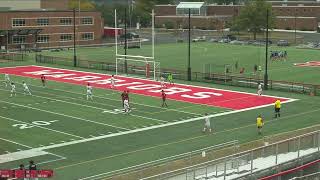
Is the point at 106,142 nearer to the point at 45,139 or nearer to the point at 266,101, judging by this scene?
the point at 45,139

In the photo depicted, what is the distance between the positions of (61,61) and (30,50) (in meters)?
19.0

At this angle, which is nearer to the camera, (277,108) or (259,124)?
(259,124)

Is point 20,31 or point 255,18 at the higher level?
point 255,18

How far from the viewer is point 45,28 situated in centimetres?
9444

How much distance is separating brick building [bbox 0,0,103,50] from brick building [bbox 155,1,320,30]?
42117 mm

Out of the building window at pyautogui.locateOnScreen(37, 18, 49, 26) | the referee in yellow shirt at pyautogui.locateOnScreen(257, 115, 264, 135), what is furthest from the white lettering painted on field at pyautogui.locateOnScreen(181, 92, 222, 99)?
the building window at pyautogui.locateOnScreen(37, 18, 49, 26)

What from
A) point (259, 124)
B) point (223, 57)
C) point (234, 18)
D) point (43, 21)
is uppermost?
point (234, 18)

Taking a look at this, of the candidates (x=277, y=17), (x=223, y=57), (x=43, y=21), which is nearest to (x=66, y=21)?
(x=43, y=21)

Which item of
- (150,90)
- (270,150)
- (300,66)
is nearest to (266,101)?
(150,90)

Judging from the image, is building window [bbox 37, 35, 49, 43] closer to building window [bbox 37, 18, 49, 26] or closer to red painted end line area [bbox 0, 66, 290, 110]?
building window [bbox 37, 18, 49, 26]

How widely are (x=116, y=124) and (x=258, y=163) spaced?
14.4 metres

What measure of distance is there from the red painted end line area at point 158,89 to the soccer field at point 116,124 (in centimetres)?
9

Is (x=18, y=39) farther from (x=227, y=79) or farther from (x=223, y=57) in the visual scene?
(x=227, y=79)

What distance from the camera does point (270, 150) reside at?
71.4ft
